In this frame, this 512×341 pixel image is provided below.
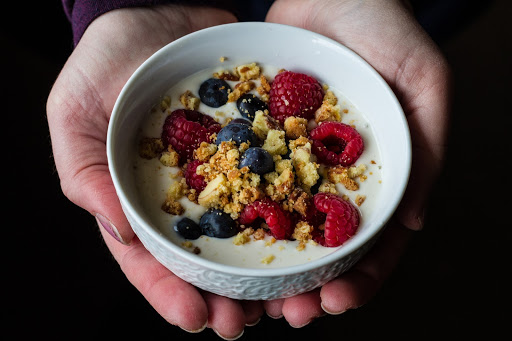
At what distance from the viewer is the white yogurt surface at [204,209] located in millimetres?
1173

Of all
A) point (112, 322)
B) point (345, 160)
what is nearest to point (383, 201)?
point (345, 160)

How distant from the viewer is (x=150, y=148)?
51.8 inches

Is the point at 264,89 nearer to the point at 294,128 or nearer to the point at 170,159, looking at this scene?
the point at 294,128

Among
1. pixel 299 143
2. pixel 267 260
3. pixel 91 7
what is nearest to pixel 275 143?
pixel 299 143

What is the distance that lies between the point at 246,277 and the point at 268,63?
0.62 meters

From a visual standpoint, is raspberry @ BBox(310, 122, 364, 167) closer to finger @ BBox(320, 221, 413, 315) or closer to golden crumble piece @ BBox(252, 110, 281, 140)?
golden crumble piece @ BBox(252, 110, 281, 140)

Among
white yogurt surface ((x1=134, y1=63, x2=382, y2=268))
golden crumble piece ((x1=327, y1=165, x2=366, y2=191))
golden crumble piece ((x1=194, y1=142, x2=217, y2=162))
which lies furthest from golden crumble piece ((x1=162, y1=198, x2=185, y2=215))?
golden crumble piece ((x1=327, y1=165, x2=366, y2=191))

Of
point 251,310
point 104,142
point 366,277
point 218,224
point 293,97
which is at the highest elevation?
point 293,97

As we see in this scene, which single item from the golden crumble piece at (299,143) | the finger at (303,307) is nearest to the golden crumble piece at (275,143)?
the golden crumble piece at (299,143)

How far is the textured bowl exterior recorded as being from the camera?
1095 mm

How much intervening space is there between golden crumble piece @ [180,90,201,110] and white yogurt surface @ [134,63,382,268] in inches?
0.5

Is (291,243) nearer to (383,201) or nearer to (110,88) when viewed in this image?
(383,201)

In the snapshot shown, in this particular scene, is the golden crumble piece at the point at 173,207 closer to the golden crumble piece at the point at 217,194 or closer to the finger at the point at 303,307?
the golden crumble piece at the point at 217,194

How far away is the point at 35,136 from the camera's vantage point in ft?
7.72
